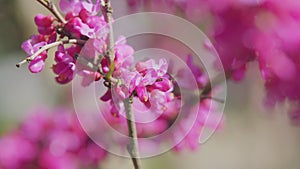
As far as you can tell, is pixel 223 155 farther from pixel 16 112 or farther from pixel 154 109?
pixel 154 109

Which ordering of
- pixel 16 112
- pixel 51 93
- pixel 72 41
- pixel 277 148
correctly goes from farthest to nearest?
pixel 277 148
pixel 16 112
pixel 51 93
pixel 72 41

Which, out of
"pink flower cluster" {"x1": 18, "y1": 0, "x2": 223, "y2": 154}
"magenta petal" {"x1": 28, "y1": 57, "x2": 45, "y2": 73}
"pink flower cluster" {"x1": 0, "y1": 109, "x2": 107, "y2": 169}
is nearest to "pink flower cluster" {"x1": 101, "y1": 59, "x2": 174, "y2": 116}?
"pink flower cluster" {"x1": 18, "y1": 0, "x2": 223, "y2": 154}

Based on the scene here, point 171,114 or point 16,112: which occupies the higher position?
point 16,112

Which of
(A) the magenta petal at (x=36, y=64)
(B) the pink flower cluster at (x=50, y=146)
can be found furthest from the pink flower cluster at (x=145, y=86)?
(B) the pink flower cluster at (x=50, y=146)

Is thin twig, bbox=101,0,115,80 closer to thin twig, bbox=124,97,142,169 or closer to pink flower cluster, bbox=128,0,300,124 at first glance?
thin twig, bbox=124,97,142,169

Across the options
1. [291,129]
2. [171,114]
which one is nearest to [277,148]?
[291,129]

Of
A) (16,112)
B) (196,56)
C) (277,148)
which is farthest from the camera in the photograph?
(277,148)

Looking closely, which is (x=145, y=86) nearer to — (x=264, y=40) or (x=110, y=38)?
(x=110, y=38)
